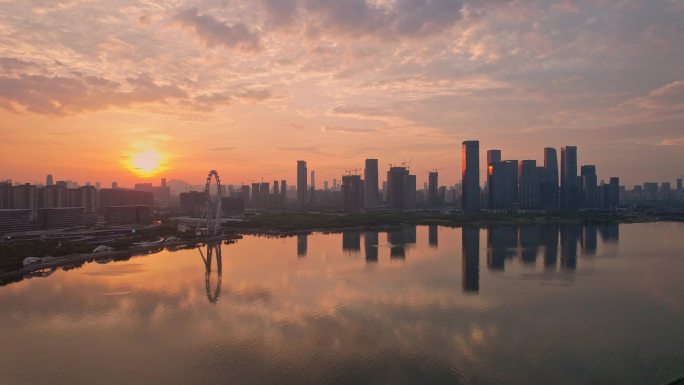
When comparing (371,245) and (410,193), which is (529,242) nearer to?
(371,245)

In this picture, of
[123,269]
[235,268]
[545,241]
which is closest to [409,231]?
[545,241]

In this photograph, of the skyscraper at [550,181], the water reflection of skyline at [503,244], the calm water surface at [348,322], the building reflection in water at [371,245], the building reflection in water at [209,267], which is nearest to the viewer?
the calm water surface at [348,322]

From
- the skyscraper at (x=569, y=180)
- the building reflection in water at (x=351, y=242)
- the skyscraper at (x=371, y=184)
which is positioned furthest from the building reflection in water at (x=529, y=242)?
A: the skyscraper at (x=371, y=184)

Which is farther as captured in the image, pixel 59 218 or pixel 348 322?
pixel 59 218

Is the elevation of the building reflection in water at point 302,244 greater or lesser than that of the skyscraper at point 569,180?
A: lesser

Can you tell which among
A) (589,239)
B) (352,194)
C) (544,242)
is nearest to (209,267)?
(544,242)

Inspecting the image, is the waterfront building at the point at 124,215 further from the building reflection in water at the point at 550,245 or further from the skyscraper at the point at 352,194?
the building reflection in water at the point at 550,245

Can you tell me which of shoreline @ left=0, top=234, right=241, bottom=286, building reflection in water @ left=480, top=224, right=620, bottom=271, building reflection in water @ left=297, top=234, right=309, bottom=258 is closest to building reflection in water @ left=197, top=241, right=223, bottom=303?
shoreline @ left=0, top=234, right=241, bottom=286
